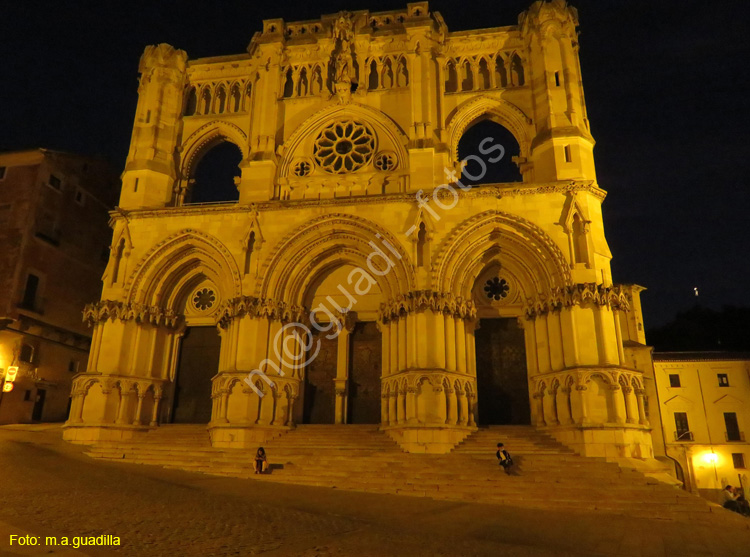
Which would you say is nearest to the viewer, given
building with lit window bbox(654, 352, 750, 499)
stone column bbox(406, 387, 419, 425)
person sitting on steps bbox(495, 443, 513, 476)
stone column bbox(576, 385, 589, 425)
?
person sitting on steps bbox(495, 443, 513, 476)

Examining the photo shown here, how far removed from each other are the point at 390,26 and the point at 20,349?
20860 mm

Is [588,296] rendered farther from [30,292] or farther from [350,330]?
[30,292]

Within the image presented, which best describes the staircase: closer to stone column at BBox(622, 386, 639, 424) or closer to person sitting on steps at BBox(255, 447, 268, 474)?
person sitting on steps at BBox(255, 447, 268, 474)

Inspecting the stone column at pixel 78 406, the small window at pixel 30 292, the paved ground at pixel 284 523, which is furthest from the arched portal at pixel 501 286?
the small window at pixel 30 292

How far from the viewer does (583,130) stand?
19.7 metres

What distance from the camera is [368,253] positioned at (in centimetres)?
1980

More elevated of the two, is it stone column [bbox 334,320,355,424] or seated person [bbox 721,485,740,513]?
stone column [bbox 334,320,355,424]

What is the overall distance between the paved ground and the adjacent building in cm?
1264

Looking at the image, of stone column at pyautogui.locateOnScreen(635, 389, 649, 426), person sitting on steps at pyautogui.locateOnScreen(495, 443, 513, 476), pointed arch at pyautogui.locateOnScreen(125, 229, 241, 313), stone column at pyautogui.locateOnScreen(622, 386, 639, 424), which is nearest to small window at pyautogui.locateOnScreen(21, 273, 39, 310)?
pointed arch at pyautogui.locateOnScreen(125, 229, 241, 313)

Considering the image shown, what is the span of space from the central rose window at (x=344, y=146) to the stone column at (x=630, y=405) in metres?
12.3

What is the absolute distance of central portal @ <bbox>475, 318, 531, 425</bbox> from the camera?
61.4 feet

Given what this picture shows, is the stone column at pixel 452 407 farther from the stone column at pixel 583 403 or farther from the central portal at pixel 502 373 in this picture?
the stone column at pixel 583 403

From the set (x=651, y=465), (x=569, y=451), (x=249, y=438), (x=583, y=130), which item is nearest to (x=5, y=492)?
(x=249, y=438)

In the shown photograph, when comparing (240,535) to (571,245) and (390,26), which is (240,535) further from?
(390,26)
